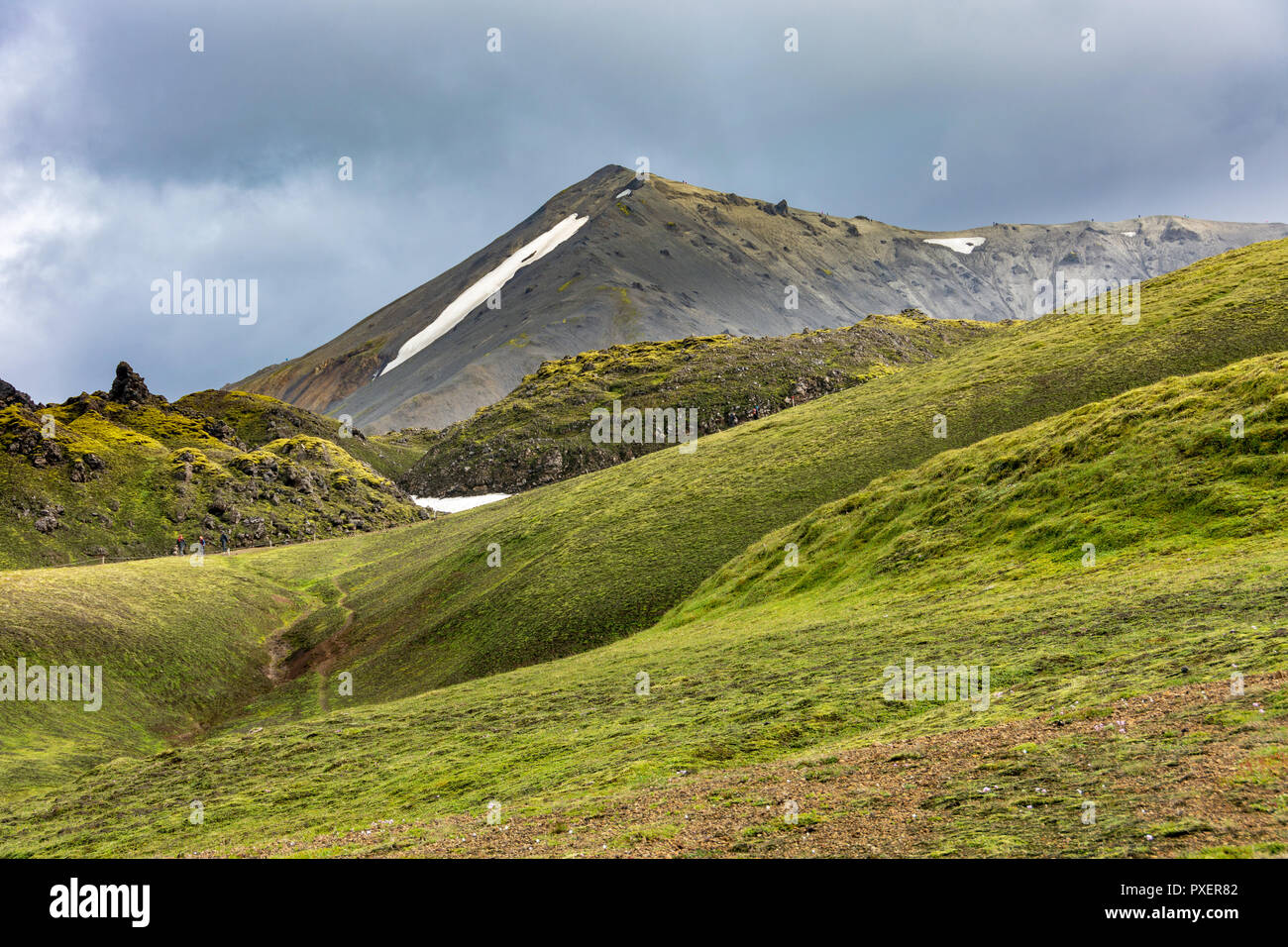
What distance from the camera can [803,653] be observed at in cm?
3941

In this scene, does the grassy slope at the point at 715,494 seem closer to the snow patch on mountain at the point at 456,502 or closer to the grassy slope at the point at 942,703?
the grassy slope at the point at 942,703

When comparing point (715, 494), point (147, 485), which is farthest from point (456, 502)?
point (715, 494)

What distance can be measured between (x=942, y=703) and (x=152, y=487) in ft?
474

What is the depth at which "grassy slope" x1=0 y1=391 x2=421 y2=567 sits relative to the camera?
4850 inches

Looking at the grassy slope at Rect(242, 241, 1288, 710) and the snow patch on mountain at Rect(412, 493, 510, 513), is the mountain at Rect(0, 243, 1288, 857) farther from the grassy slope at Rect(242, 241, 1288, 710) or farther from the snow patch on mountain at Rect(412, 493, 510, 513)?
the snow patch on mountain at Rect(412, 493, 510, 513)

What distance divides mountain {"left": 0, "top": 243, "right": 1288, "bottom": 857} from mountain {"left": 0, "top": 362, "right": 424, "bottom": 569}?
35.6 m

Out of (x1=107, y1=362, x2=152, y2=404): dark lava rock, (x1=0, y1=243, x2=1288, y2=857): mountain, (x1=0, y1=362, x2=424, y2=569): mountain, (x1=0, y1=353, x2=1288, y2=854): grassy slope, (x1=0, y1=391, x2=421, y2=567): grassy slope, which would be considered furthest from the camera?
(x1=107, y1=362, x2=152, y2=404): dark lava rock

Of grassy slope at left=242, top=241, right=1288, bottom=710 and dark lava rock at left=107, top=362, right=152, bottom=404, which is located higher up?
dark lava rock at left=107, top=362, right=152, bottom=404

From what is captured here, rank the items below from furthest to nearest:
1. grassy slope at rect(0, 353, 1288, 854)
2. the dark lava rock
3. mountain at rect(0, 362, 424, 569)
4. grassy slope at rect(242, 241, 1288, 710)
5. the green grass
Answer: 1. the dark lava rock
2. mountain at rect(0, 362, 424, 569)
3. grassy slope at rect(242, 241, 1288, 710)
4. the green grass
5. grassy slope at rect(0, 353, 1288, 854)

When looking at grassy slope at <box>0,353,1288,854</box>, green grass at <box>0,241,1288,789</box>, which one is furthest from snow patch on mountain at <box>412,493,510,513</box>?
grassy slope at <box>0,353,1288,854</box>
